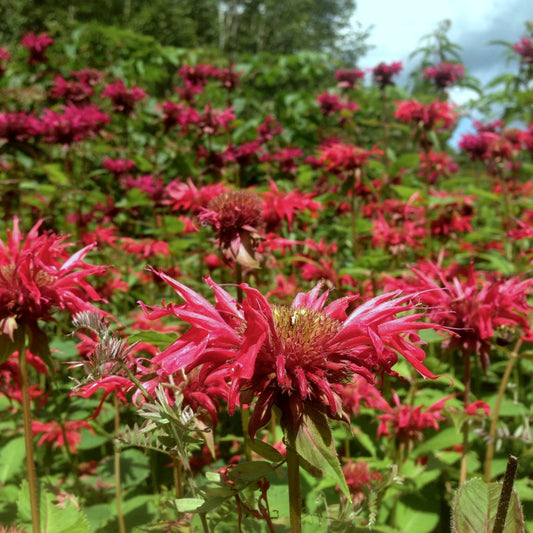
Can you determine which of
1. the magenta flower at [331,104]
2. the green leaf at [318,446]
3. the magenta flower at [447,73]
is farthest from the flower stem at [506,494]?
the magenta flower at [447,73]

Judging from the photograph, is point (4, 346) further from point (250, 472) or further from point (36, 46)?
point (36, 46)

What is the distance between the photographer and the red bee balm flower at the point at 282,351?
0.55 metres

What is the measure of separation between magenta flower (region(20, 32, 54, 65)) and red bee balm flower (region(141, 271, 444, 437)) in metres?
3.83

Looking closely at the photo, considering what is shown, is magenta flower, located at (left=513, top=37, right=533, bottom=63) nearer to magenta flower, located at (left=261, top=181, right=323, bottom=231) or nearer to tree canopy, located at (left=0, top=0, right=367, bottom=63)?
magenta flower, located at (left=261, top=181, right=323, bottom=231)

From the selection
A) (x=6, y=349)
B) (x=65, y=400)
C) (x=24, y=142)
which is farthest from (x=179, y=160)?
(x=6, y=349)

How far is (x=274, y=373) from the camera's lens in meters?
0.58

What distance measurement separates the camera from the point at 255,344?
542 mm

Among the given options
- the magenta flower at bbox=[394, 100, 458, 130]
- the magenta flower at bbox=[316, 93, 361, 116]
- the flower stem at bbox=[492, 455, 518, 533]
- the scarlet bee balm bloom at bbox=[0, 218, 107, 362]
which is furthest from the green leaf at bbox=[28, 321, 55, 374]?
the magenta flower at bbox=[316, 93, 361, 116]

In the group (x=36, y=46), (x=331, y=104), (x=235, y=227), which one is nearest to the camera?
(x=235, y=227)

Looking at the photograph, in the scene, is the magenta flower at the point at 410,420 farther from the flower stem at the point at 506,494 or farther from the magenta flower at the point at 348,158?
the magenta flower at the point at 348,158

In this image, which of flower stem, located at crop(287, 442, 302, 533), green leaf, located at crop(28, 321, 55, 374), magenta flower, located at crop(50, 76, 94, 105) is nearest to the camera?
flower stem, located at crop(287, 442, 302, 533)

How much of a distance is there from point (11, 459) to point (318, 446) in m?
1.28

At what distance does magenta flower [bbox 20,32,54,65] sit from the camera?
367cm

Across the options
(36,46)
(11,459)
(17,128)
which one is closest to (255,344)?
(11,459)
